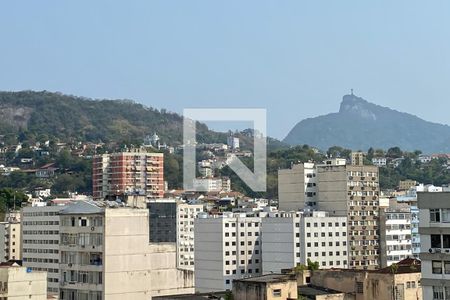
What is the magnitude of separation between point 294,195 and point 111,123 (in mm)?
117140

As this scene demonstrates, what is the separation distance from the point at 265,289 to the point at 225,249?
26.1 metres

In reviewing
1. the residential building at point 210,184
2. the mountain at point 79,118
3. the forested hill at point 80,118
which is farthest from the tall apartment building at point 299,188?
the forested hill at point 80,118

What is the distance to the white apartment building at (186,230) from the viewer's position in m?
56.4

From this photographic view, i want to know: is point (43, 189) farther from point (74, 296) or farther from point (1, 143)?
point (74, 296)

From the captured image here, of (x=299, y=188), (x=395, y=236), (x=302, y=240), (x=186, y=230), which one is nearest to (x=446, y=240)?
(x=302, y=240)

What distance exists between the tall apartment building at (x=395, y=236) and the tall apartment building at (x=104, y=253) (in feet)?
89.2

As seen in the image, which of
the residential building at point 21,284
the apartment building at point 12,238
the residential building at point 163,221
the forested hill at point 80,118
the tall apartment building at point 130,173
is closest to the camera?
the residential building at point 21,284

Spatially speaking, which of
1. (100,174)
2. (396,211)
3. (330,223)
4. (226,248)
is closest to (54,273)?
(226,248)

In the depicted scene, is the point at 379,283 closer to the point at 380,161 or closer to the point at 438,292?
the point at 438,292

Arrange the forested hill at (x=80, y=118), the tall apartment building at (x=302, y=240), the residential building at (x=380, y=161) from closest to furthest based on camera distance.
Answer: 1. the tall apartment building at (x=302, y=240)
2. the residential building at (x=380, y=161)
3. the forested hill at (x=80, y=118)

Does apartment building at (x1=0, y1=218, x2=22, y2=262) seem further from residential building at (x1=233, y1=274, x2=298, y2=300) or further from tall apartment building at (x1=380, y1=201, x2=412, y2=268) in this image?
residential building at (x1=233, y1=274, x2=298, y2=300)

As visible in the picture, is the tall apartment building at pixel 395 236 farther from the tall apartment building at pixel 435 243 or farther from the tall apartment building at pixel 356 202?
the tall apartment building at pixel 435 243

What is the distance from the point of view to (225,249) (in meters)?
46.6

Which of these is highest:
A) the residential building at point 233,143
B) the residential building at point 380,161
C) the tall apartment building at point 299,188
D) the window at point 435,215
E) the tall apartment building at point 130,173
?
the residential building at point 380,161
